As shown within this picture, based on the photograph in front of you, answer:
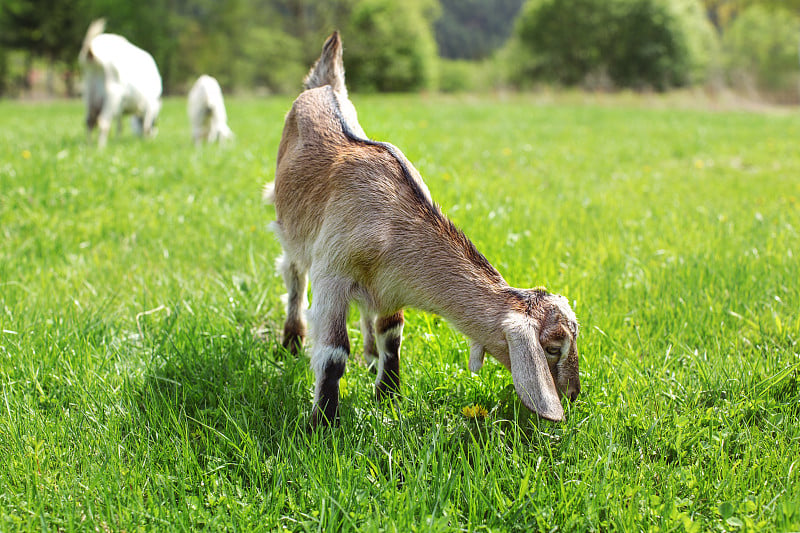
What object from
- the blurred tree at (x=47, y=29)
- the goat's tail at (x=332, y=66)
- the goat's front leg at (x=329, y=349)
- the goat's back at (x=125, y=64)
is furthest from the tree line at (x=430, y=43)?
the goat's front leg at (x=329, y=349)

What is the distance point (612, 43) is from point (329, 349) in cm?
4992

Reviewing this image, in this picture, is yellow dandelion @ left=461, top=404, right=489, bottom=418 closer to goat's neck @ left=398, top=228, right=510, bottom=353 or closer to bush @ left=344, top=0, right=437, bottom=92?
goat's neck @ left=398, top=228, right=510, bottom=353

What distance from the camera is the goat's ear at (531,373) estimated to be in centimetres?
190

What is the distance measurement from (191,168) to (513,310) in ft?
17.8

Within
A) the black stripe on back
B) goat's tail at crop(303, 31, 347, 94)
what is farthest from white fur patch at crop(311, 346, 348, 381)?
goat's tail at crop(303, 31, 347, 94)

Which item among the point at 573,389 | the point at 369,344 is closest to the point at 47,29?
the point at 369,344

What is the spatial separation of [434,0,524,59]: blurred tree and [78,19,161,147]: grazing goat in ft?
230

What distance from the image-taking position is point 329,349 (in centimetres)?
242

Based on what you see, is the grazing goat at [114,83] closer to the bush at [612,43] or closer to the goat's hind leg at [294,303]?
the goat's hind leg at [294,303]

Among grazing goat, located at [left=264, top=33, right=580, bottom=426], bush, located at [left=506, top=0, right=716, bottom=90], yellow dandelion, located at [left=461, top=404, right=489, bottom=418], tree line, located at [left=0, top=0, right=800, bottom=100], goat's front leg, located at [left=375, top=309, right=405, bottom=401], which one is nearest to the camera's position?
grazing goat, located at [left=264, top=33, right=580, bottom=426]

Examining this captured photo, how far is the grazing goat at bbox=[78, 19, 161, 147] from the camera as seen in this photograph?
314 inches

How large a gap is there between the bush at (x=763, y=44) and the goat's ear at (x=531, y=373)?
50.7m

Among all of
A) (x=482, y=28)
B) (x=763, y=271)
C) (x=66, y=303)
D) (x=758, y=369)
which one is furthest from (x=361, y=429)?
(x=482, y=28)

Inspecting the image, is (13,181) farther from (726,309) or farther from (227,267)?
(726,309)
